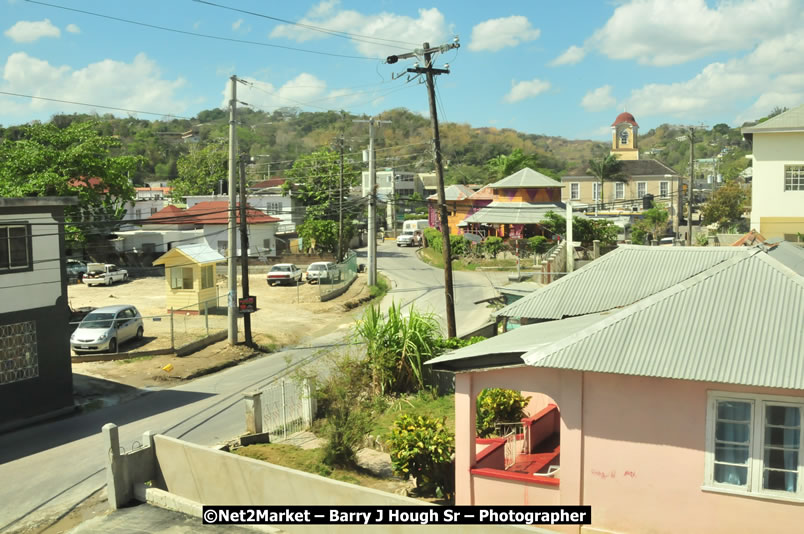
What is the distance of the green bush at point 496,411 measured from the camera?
16.4 meters

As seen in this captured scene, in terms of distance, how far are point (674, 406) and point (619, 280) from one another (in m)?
6.53

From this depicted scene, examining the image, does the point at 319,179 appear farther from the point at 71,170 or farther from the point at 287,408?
the point at 287,408

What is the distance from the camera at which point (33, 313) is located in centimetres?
2098

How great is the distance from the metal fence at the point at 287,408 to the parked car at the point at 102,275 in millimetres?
35287

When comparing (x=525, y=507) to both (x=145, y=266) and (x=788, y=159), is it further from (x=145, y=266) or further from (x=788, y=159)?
(x=145, y=266)

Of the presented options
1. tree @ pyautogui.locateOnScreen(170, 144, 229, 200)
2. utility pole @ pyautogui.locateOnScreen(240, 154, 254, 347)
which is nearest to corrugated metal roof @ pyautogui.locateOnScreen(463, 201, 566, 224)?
utility pole @ pyautogui.locateOnScreen(240, 154, 254, 347)

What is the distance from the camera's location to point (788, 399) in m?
10.2

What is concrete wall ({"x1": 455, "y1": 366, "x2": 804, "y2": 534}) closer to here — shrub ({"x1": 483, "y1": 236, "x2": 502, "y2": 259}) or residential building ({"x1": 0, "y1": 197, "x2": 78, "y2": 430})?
residential building ({"x1": 0, "y1": 197, "x2": 78, "y2": 430})

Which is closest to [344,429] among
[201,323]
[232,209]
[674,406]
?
[674,406]

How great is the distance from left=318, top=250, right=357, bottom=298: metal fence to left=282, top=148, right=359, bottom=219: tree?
60.8ft

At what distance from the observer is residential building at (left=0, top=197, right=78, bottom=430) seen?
66.9 feet

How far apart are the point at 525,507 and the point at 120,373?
1833cm

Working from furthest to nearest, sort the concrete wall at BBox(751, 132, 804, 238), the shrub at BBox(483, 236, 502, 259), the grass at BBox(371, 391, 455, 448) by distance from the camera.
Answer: the shrub at BBox(483, 236, 502, 259) < the concrete wall at BBox(751, 132, 804, 238) < the grass at BBox(371, 391, 455, 448)

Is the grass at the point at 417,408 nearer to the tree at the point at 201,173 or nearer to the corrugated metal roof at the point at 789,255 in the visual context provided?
the corrugated metal roof at the point at 789,255
